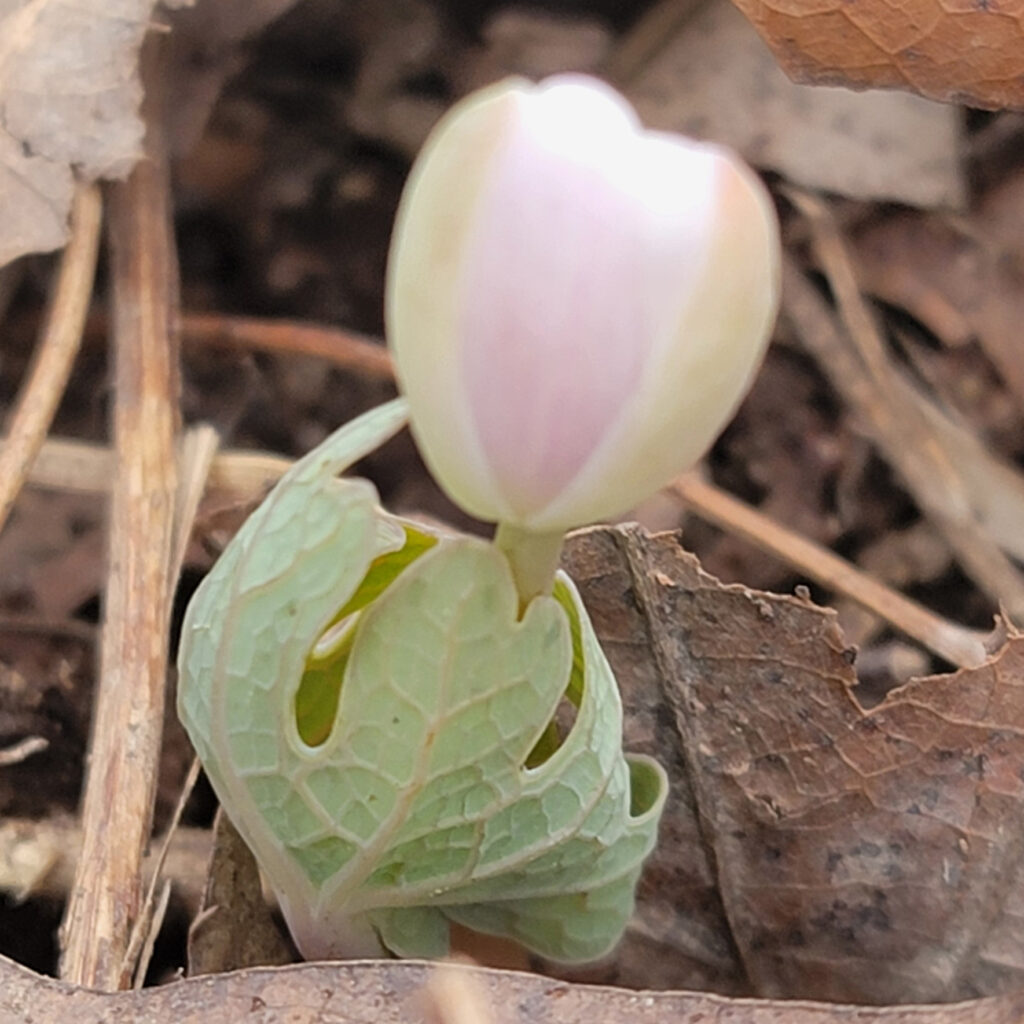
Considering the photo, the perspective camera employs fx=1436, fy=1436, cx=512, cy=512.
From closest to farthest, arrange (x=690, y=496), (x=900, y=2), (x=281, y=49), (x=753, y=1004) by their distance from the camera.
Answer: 1. (x=753, y=1004)
2. (x=900, y=2)
3. (x=690, y=496)
4. (x=281, y=49)

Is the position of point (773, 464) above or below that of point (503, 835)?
below

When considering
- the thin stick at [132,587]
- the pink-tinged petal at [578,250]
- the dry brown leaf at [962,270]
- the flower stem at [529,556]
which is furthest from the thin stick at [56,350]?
the dry brown leaf at [962,270]

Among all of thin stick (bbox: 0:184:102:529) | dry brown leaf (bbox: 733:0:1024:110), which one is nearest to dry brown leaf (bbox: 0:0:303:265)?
thin stick (bbox: 0:184:102:529)

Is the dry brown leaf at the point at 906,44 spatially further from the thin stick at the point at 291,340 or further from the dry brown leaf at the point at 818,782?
the thin stick at the point at 291,340

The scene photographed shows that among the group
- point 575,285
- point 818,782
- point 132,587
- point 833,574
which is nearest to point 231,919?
point 132,587

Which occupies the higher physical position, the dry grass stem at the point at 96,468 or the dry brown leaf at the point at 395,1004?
the dry brown leaf at the point at 395,1004

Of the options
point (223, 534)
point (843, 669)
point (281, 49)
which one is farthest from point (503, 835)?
point (281, 49)

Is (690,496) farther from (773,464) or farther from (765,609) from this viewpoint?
(765,609)
